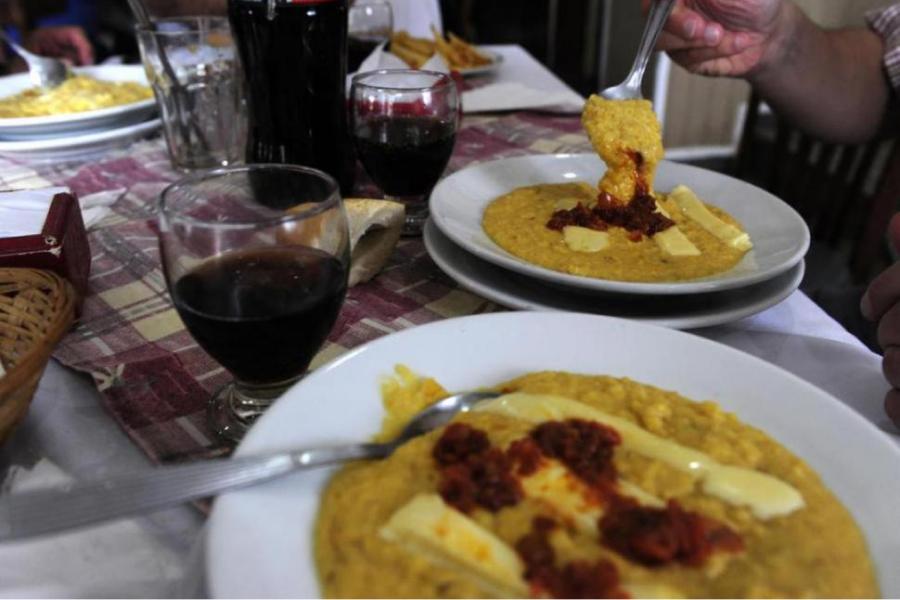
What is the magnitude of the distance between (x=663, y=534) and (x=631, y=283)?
1.65 ft

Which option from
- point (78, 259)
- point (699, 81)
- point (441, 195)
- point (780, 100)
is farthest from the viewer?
point (699, 81)

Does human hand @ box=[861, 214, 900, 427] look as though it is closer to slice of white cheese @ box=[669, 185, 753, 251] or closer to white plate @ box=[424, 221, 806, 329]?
white plate @ box=[424, 221, 806, 329]

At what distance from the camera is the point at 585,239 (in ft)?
4.38

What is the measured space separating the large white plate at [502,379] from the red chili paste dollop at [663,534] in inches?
6.4

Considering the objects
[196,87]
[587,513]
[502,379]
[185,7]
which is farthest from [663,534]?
[185,7]

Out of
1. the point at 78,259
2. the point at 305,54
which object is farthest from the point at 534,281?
the point at 78,259

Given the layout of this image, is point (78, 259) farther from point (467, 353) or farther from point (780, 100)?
point (780, 100)

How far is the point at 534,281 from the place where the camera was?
128 cm

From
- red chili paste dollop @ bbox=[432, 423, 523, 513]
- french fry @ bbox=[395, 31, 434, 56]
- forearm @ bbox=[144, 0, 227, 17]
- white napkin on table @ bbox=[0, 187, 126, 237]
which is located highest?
forearm @ bbox=[144, 0, 227, 17]

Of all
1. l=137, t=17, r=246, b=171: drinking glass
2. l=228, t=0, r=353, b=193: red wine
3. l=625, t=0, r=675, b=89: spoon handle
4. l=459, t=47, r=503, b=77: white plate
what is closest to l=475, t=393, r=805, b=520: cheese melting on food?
l=228, t=0, r=353, b=193: red wine

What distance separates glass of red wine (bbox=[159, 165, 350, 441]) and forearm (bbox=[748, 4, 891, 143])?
6.24ft

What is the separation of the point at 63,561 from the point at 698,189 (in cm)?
138

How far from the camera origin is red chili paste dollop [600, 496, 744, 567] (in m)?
0.68

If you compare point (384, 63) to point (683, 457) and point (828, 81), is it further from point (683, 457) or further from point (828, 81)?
point (683, 457)
